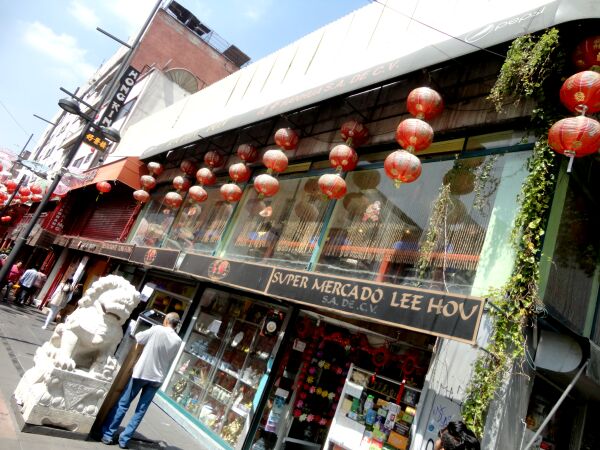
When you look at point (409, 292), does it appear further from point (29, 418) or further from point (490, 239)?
point (29, 418)

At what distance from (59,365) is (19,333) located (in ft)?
24.5

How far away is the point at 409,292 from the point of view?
486cm

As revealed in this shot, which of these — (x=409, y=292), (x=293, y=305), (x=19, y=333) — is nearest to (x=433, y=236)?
(x=409, y=292)

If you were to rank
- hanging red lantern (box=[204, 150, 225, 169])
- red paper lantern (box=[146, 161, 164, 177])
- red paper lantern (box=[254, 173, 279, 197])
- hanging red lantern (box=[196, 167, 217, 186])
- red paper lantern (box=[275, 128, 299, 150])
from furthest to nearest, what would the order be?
1. red paper lantern (box=[146, 161, 164, 177])
2. hanging red lantern (box=[204, 150, 225, 169])
3. hanging red lantern (box=[196, 167, 217, 186])
4. red paper lantern (box=[275, 128, 299, 150])
5. red paper lantern (box=[254, 173, 279, 197])

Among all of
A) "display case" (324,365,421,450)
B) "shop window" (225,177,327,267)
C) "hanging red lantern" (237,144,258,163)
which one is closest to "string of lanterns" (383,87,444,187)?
"shop window" (225,177,327,267)

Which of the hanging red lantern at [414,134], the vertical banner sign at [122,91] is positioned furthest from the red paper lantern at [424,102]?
the vertical banner sign at [122,91]

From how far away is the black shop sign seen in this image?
4.30 m

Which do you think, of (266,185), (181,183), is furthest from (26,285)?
(266,185)

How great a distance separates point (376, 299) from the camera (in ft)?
16.9

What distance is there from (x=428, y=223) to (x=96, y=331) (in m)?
5.00

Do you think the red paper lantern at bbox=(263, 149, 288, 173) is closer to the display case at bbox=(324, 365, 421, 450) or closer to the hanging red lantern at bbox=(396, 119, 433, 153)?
the hanging red lantern at bbox=(396, 119, 433, 153)

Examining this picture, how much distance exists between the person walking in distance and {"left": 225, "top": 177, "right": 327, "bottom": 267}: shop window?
134 inches

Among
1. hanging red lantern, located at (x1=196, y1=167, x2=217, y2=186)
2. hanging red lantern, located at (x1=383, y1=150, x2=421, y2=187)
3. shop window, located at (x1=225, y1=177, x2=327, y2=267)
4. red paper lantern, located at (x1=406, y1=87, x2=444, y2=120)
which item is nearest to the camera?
hanging red lantern, located at (x1=383, y1=150, x2=421, y2=187)

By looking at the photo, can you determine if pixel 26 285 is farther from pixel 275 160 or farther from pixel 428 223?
pixel 428 223
